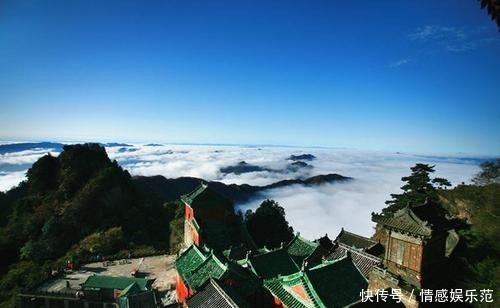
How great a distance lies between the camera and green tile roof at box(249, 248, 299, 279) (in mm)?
22031

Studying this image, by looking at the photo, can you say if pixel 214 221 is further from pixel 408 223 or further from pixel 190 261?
pixel 408 223

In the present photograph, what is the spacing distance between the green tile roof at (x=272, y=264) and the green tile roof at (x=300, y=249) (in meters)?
2.22

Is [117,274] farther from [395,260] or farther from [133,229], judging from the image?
[395,260]

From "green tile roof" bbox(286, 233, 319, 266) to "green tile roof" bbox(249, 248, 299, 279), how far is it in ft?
Answer: 7.30

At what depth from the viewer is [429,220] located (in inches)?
669

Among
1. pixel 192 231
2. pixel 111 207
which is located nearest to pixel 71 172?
pixel 111 207

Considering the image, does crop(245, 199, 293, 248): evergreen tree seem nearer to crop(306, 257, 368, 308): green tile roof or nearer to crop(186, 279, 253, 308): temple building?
A: crop(306, 257, 368, 308): green tile roof

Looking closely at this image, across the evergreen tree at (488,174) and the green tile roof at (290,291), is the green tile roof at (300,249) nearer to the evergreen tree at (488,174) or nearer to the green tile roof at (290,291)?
the green tile roof at (290,291)

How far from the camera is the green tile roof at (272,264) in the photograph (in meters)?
22.0

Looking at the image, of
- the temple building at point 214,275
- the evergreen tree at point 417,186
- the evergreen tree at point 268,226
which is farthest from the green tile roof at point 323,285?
the evergreen tree at point 268,226

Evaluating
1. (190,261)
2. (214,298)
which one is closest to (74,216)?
(190,261)

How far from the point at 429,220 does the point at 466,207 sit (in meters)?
22.0

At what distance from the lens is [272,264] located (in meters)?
22.9

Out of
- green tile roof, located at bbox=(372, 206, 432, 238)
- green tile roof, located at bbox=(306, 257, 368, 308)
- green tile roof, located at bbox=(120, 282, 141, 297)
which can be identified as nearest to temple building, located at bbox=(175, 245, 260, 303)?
green tile roof, located at bbox=(120, 282, 141, 297)
